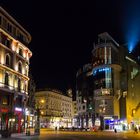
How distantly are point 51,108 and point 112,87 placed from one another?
56380 millimetres

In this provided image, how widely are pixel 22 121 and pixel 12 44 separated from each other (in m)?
18.2

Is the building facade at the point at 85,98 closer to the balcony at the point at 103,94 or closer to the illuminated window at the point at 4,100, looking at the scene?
the balcony at the point at 103,94

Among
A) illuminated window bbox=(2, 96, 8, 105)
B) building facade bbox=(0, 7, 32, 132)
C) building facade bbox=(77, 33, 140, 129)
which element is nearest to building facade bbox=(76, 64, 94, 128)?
building facade bbox=(77, 33, 140, 129)

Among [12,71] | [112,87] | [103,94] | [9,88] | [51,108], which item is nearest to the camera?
[9,88]

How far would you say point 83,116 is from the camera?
139000 mm

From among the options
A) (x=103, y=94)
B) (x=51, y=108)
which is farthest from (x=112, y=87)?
(x=51, y=108)

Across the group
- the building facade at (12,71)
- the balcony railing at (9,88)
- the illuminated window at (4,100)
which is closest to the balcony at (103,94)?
the building facade at (12,71)

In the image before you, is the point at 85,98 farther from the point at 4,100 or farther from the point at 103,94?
the point at 4,100

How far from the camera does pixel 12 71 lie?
6638 cm

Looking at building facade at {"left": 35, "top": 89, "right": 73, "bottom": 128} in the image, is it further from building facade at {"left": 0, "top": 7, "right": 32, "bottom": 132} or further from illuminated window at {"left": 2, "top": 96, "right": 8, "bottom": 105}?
illuminated window at {"left": 2, "top": 96, "right": 8, "bottom": 105}

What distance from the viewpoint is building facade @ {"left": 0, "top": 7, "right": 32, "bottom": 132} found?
61.8 m

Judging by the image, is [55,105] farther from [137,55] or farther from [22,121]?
[22,121]

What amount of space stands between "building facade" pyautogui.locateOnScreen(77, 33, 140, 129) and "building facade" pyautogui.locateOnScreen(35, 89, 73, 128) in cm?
3263

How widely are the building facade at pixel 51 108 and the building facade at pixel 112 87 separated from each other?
107 ft
